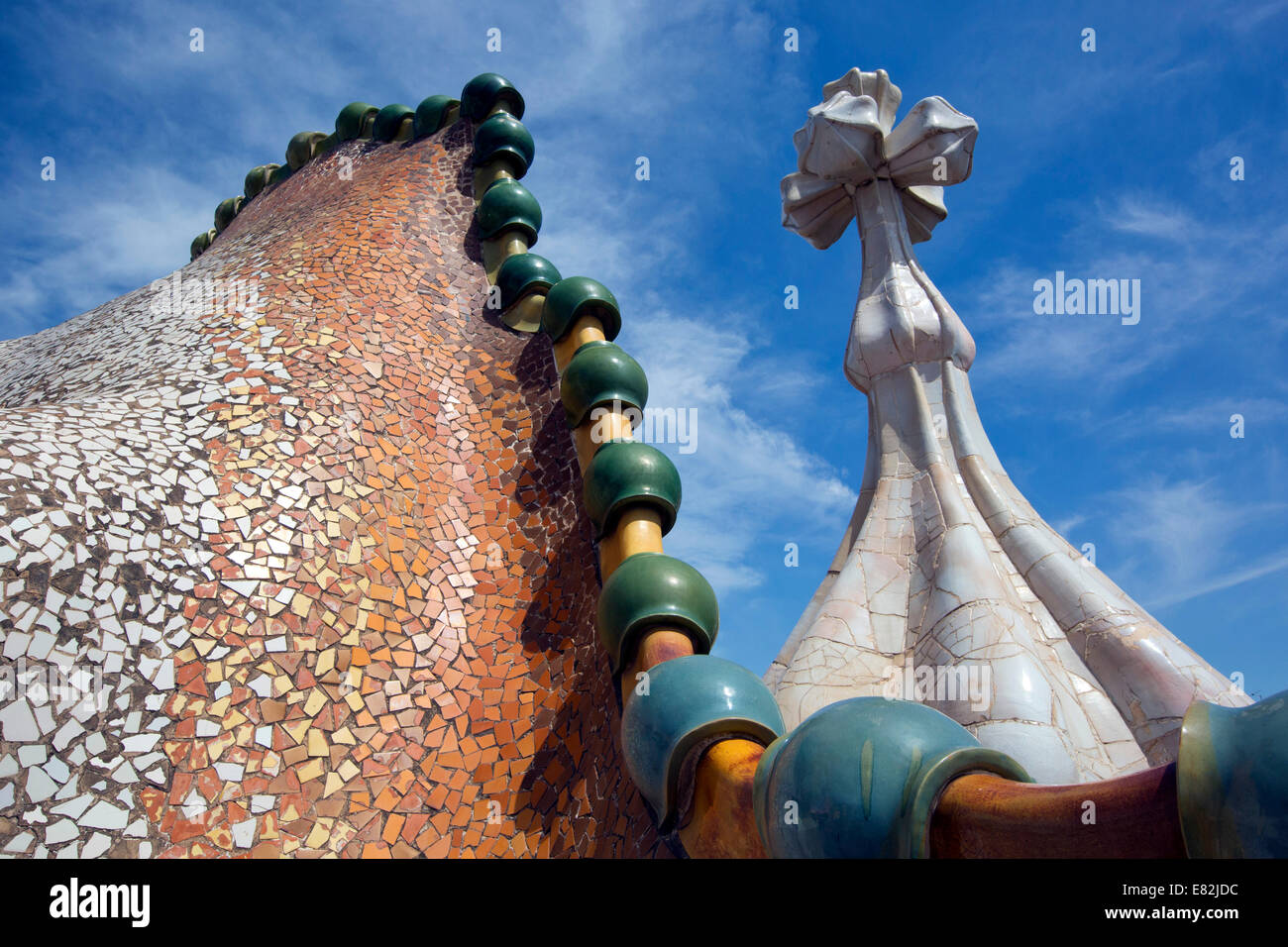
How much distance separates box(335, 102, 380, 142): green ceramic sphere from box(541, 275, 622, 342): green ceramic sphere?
9.78 ft

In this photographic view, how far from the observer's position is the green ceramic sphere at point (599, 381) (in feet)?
11.9

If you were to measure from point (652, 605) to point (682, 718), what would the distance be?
552mm

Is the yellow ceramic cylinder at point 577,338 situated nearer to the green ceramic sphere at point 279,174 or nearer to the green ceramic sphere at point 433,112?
the green ceramic sphere at point 433,112

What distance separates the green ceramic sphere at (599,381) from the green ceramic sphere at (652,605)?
95 centimetres

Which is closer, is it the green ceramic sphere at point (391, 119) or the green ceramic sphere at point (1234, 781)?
the green ceramic sphere at point (1234, 781)

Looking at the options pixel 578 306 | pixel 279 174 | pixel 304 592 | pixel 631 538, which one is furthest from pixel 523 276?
pixel 279 174

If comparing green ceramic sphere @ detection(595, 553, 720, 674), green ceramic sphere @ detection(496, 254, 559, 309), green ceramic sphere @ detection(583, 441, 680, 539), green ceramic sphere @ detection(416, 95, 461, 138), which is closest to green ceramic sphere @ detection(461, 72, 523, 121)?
green ceramic sphere @ detection(416, 95, 461, 138)

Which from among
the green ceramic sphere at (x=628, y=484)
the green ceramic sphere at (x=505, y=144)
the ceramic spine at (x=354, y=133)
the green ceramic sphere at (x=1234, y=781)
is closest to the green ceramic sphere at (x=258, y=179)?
the ceramic spine at (x=354, y=133)

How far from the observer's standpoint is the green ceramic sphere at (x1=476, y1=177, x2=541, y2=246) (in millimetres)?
4938

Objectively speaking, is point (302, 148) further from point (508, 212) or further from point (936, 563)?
point (936, 563)

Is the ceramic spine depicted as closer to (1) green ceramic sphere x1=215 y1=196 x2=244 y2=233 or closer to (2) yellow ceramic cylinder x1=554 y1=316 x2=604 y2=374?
(1) green ceramic sphere x1=215 y1=196 x2=244 y2=233

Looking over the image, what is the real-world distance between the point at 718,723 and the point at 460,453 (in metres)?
2.10

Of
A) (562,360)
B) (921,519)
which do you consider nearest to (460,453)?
(562,360)
